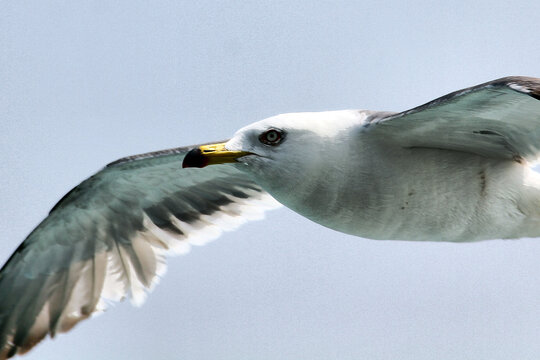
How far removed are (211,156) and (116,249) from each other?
256 centimetres

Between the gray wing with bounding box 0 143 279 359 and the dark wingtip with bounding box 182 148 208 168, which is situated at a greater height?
the dark wingtip with bounding box 182 148 208 168

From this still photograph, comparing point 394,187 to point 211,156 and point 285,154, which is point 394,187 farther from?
point 211,156

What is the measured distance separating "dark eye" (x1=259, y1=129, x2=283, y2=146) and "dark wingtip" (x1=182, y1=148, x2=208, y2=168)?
0.39 meters

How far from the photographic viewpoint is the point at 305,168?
5836mm

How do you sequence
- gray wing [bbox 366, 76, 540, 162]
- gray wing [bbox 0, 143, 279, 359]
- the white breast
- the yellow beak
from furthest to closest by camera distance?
1. gray wing [bbox 0, 143, 279, 359]
2. the white breast
3. the yellow beak
4. gray wing [bbox 366, 76, 540, 162]

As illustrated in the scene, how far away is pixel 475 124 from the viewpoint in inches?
239

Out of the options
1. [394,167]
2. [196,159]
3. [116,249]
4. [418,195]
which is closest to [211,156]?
[196,159]

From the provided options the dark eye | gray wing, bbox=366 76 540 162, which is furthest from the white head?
gray wing, bbox=366 76 540 162

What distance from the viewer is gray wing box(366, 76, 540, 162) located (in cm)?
555

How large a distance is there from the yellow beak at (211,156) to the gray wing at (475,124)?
0.94 metres

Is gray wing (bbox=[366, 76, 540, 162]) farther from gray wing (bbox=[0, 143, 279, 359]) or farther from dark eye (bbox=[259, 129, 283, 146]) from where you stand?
gray wing (bbox=[0, 143, 279, 359])

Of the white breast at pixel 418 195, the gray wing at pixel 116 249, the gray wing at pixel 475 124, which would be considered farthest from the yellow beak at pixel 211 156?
the gray wing at pixel 116 249

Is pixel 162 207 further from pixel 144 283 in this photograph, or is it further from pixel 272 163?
pixel 272 163

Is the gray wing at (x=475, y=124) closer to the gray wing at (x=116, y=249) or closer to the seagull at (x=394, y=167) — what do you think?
the seagull at (x=394, y=167)
